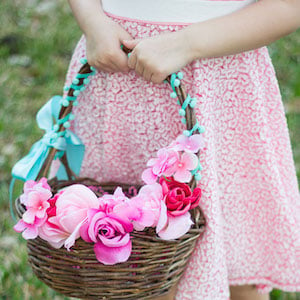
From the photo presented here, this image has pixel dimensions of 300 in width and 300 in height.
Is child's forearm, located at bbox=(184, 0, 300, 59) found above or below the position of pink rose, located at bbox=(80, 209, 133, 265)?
above

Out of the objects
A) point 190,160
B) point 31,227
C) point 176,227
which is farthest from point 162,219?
point 31,227

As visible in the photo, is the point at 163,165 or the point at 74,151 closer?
the point at 163,165

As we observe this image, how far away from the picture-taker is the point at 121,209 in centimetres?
105

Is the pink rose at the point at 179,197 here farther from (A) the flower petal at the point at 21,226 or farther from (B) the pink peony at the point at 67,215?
(A) the flower petal at the point at 21,226

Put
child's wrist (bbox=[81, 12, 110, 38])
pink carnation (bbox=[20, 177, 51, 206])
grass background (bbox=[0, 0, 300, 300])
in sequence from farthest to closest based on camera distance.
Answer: grass background (bbox=[0, 0, 300, 300]), child's wrist (bbox=[81, 12, 110, 38]), pink carnation (bbox=[20, 177, 51, 206])

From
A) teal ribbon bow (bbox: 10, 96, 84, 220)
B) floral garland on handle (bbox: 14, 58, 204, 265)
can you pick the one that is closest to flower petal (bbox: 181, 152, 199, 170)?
floral garland on handle (bbox: 14, 58, 204, 265)

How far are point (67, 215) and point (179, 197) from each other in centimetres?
22

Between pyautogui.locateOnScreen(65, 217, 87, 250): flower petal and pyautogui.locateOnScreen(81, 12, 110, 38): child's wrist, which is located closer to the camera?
pyautogui.locateOnScreen(65, 217, 87, 250): flower petal

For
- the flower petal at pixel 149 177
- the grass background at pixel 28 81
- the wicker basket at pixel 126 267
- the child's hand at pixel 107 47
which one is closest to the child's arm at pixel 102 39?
the child's hand at pixel 107 47

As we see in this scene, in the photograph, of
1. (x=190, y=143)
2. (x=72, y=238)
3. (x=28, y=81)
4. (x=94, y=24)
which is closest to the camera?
(x=72, y=238)

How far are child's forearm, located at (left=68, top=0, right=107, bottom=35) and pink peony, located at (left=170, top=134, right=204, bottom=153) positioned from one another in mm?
330

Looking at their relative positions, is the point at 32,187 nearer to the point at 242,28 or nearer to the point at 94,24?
the point at 94,24

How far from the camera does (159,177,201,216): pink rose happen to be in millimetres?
1099

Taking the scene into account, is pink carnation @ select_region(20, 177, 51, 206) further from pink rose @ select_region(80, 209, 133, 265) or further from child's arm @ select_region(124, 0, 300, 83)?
child's arm @ select_region(124, 0, 300, 83)
